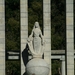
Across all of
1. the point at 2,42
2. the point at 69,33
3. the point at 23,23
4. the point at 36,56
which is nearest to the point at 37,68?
the point at 36,56

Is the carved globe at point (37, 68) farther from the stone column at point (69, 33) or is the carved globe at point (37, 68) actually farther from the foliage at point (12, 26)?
the foliage at point (12, 26)

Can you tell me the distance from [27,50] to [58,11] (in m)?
30.3

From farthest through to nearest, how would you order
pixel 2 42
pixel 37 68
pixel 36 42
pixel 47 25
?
pixel 47 25 → pixel 2 42 → pixel 36 42 → pixel 37 68

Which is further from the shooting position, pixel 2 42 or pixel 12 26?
pixel 12 26

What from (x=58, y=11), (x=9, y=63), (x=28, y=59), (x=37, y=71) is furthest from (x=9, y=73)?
(x=37, y=71)

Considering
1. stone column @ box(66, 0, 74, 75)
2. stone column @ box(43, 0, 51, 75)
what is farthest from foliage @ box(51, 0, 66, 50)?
stone column @ box(43, 0, 51, 75)

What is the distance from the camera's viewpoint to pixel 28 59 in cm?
3972

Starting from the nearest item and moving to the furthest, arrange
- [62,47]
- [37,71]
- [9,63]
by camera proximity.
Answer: [37,71], [9,63], [62,47]

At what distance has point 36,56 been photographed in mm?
37656

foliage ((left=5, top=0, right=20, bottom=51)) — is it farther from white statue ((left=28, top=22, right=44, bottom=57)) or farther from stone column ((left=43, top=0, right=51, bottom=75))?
white statue ((left=28, top=22, right=44, bottom=57))

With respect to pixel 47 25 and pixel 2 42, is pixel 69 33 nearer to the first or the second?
pixel 47 25

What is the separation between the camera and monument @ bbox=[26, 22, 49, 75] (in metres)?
35.9

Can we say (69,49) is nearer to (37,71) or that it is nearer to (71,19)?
(71,19)

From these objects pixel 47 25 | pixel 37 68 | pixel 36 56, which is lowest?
pixel 37 68
